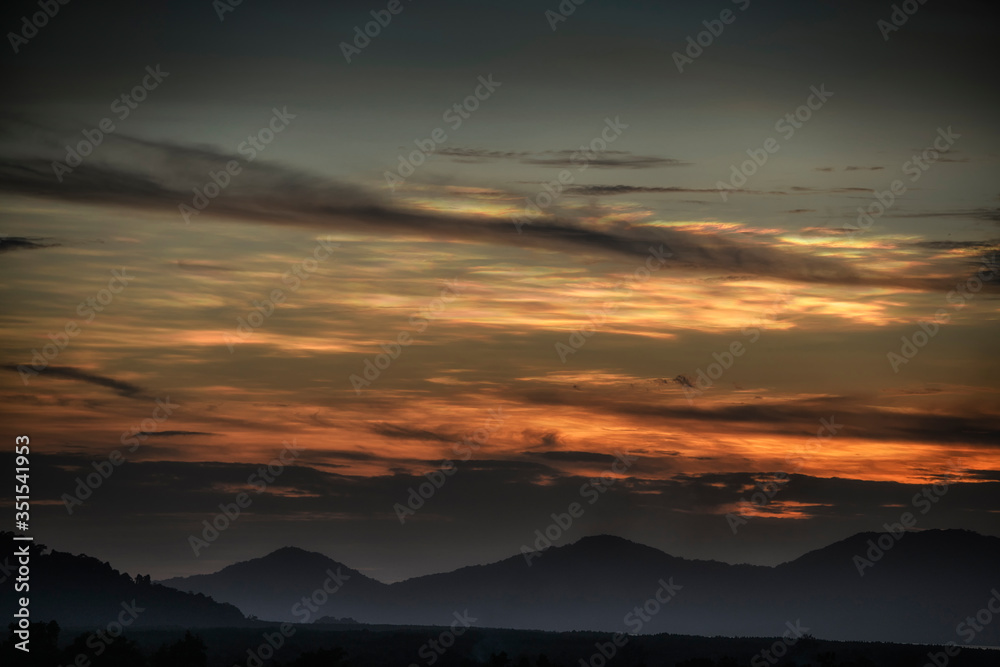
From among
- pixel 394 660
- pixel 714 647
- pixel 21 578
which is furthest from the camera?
pixel 714 647

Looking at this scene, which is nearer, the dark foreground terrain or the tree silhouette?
the tree silhouette

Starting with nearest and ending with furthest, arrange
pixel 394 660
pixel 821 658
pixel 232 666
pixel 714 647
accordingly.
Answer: pixel 821 658 → pixel 232 666 → pixel 394 660 → pixel 714 647

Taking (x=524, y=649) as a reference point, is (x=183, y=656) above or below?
below

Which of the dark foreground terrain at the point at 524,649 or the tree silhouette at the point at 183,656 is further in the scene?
the dark foreground terrain at the point at 524,649

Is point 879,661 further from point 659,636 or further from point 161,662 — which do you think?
point 161,662

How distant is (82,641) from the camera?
302 ft

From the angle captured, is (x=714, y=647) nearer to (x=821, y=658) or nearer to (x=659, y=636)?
(x=659, y=636)

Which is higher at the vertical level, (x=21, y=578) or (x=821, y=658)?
(x=21, y=578)

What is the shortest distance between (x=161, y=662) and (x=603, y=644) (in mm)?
60677

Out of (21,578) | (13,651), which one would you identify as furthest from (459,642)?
(21,578)

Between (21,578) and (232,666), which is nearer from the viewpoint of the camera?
(21,578)

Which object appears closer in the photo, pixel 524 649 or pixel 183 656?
pixel 183 656

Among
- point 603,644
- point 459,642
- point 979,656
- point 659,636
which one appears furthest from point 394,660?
point 979,656

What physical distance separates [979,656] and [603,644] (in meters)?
49.6
